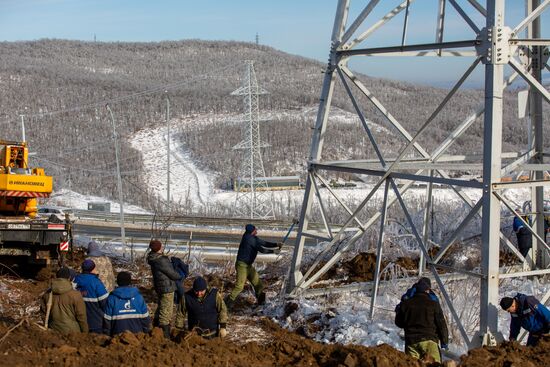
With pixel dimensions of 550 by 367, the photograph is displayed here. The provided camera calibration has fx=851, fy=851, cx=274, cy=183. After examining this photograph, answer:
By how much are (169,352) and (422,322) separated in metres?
2.80

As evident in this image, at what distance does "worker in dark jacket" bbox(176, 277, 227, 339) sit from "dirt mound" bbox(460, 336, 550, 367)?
304 centimetres

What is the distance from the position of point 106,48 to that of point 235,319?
157 m

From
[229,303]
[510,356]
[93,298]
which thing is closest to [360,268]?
[229,303]

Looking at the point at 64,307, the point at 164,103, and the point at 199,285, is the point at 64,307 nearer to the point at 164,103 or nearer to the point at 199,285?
the point at 199,285

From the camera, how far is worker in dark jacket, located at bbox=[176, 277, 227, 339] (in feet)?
33.2

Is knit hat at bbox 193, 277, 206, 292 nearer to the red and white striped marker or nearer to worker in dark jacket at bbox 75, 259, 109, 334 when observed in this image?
worker in dark jacket at bbox 75, 259, 109, 334

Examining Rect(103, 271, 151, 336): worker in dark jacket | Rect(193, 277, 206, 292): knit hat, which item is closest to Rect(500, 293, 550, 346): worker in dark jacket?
Rect(193, 277, 206, 292): knit hat

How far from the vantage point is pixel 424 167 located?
13.0m

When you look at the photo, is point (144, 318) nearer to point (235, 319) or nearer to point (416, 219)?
point (235, 319)

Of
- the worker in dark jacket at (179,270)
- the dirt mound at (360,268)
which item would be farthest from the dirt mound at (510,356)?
the dirt mound at (360,268)

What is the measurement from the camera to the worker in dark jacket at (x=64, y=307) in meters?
9.86

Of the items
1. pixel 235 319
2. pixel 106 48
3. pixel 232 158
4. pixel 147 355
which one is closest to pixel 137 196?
pixel 232 158

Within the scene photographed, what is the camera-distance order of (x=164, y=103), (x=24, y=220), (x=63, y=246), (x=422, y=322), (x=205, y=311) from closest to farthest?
(x=422, y=322), (x=205, y=311), (x=24, y=220), (x=63, y=246), (x=164, y=103)

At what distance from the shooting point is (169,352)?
27.6 feet
